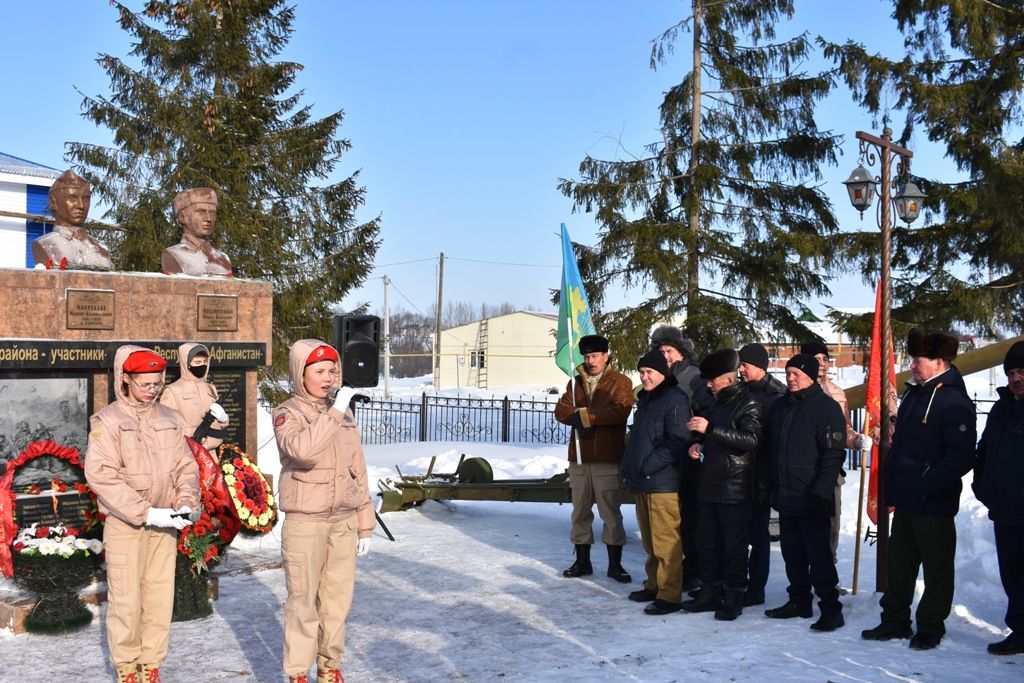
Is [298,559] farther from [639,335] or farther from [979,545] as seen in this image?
[639,335]

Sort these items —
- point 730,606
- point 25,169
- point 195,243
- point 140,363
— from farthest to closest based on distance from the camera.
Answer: point 25,169 → point 195,243 → point 730,606 → point 140,363

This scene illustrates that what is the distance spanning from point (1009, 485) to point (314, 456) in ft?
12.2

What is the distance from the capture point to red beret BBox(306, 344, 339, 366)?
479cm

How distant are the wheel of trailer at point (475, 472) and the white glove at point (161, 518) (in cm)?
566

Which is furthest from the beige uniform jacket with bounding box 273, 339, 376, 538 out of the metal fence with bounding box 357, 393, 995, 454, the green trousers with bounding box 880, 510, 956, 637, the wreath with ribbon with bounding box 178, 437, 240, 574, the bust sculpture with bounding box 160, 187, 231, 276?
the metal fence with bounding box 357, 393, 995, 454

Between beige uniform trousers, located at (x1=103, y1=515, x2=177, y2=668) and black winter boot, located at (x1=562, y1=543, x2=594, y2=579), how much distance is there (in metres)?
3.56

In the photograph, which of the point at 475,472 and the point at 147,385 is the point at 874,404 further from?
the point at 147,385

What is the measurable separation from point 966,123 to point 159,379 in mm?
15196

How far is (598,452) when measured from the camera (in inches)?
309

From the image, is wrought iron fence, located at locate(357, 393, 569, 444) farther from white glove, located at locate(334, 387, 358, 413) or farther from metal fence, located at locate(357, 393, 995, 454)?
white glove, located at locate(334, 387, 358, 413)

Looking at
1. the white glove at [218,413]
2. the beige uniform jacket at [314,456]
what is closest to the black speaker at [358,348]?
the white glove at [218,413]

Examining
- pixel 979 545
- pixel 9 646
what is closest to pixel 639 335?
pixel 979 545

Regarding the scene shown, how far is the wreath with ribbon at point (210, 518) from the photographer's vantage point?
647 centimetres

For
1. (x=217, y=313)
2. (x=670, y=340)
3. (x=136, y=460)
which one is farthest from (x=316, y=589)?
(x=217, y=313)
